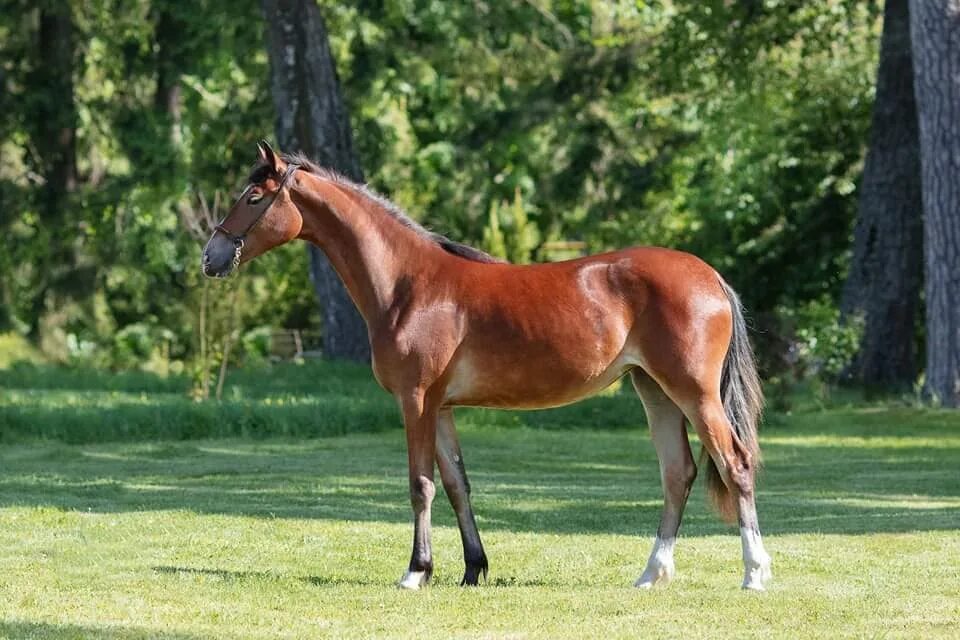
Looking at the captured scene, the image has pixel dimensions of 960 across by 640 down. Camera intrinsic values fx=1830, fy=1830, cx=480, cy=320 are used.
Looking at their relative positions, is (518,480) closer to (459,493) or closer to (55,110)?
(459,493)

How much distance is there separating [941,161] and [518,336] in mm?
12096

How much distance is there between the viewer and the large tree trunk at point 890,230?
2406 centimetres

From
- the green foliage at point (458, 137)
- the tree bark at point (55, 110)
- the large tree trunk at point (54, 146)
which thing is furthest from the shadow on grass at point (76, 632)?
the large tree trunk at point (54, 146)

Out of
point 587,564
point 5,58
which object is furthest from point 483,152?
point 587,564

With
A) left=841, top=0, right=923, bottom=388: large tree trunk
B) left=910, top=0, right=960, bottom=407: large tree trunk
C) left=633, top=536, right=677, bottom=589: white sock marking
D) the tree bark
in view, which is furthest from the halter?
the tree bark

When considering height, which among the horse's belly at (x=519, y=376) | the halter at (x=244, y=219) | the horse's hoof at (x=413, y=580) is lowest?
the horse's hoof at (x=413, y=580)

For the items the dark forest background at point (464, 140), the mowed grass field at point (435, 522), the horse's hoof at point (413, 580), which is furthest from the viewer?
the dark forest background at point (464, 140)

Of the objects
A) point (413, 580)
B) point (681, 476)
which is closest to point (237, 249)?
point (413, 580)

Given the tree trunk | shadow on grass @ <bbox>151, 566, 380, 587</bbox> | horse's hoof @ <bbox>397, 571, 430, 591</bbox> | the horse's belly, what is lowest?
shadow on grass @ <bbox>151, 566, 380, 587</bbox>

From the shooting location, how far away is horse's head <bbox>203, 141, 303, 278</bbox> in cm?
1007

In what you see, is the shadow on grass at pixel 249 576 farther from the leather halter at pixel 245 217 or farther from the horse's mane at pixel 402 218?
the horse's mane at pixel 402 218

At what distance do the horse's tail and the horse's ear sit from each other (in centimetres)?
253

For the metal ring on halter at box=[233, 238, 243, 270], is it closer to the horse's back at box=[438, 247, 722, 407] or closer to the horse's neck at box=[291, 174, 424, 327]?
the horse's neck at box=[291, 174, 424, 327]

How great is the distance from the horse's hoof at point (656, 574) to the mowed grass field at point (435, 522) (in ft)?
0.29
